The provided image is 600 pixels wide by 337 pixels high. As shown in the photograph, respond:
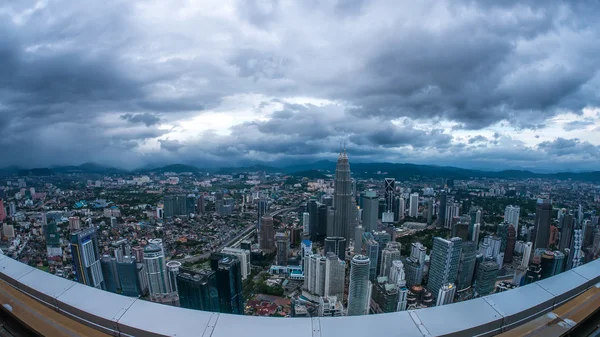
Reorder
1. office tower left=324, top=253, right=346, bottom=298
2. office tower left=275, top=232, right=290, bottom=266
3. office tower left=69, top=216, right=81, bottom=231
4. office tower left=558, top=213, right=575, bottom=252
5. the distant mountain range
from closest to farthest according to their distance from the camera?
1. office tower left=324, top=253, right=346, bottom=298
2. office tower left=558, top=213, right=575, bottom=252
3. office tower left=275, top=232, right=290, bottom=266
4. office tower left=69, top=216, right=81, bottom=231
5. the distant mountain range

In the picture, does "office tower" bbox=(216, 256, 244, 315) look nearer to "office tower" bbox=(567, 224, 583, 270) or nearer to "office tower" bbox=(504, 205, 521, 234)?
"office tower" bbox=(567, 224, 583, 270)

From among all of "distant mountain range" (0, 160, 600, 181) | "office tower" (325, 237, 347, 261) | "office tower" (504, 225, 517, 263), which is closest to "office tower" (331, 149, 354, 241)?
"distant mountain range" (0, 160, 600, 181)

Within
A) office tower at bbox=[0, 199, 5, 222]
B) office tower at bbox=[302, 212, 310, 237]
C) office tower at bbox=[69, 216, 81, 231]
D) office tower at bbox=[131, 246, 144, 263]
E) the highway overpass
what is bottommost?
office tower at bbox=[302, 212, 310, 237]

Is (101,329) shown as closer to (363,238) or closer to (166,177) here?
(363,238)

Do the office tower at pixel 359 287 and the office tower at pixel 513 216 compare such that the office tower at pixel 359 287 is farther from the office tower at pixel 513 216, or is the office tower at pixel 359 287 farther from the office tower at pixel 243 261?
the office tower at pixel 513 216

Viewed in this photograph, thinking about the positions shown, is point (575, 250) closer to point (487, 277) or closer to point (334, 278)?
point (487, 277)

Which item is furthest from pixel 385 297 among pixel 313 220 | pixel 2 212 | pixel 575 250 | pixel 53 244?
pixel 2 212

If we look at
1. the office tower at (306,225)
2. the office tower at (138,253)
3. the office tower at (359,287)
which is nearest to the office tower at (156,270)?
the office tower at (138,253)
